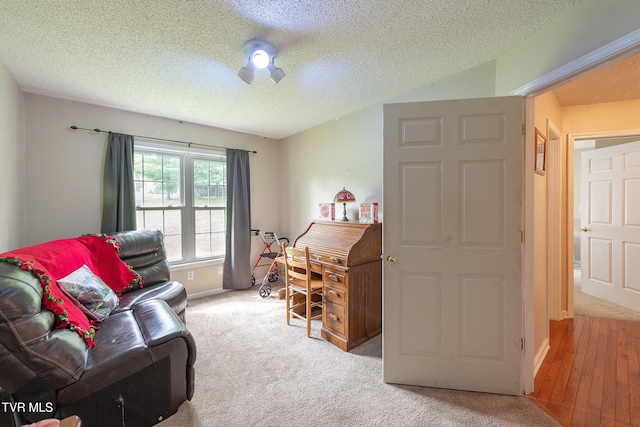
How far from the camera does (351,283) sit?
2453 mm

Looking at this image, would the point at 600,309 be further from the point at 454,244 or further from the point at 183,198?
the point at 183,198

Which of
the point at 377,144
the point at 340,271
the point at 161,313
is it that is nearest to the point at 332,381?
the point at 340,271

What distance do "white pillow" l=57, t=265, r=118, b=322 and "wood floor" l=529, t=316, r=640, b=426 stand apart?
3110mm

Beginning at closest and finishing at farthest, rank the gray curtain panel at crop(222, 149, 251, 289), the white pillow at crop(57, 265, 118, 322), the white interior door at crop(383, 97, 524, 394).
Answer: the white interior door at crop(383, 97, 524, 394) → the white pillow at crop(57, 265, 118, 322) → the gray curtain panel at crop(222, 149, 251, 289)

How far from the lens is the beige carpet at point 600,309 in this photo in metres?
3.03

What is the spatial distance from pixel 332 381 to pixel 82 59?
3.14 meters

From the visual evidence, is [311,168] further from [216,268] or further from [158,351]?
[158,351]

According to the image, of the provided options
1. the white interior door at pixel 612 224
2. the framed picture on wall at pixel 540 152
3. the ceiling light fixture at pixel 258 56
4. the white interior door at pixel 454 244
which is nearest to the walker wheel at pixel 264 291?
the white interior door at pixel 454 244

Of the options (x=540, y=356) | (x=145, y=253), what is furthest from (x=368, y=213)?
(x=145, y=253)

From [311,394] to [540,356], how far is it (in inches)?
75.4

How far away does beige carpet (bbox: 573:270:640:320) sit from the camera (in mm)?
3031

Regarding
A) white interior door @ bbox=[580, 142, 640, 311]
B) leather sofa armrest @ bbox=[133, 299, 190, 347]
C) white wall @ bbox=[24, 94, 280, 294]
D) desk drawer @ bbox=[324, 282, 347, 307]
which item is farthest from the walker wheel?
white interior door @ bbox=[580, 142, 640, 311]

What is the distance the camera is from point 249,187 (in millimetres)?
4164

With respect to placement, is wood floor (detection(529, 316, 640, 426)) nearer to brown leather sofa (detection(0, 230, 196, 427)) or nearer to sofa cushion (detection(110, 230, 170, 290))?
brown leather sofa (detection(0, 230, 196, 427))
